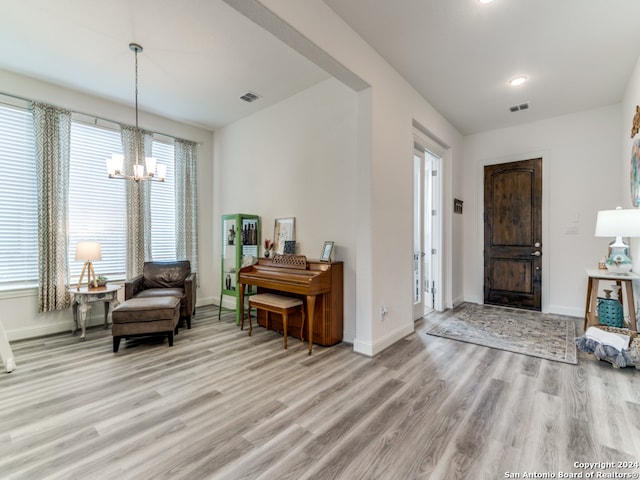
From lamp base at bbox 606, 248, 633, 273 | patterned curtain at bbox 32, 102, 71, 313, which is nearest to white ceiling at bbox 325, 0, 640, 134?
lamp base at bbox 606, 248, 633, 273

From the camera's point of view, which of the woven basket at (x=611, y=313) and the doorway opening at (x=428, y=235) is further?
the doorway opening at (x=428, y=235)

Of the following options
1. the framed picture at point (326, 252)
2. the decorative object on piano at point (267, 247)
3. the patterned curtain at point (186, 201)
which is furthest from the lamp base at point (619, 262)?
the patterned curtain at point (186, 201)

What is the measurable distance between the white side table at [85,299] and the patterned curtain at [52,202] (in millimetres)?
216

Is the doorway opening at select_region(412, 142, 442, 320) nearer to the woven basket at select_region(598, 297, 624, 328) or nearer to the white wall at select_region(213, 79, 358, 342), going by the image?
the white wall at select_region(213, 79, 358, 342)

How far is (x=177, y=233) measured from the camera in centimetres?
471

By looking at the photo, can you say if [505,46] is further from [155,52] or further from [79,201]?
[79,201]

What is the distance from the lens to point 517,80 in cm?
335

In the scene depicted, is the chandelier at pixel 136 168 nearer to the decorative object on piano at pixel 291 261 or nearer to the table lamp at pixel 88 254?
the table lamp at pixel 88 254

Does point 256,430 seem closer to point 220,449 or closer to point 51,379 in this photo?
point 220,449

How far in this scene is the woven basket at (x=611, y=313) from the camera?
310 centimetres

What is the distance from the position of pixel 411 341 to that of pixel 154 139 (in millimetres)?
4548

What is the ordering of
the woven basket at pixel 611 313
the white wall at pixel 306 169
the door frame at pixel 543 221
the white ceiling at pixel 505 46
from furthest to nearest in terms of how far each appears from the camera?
the door frame at pixel 543 221, the white wall at pixel 306 169, the woven basket at pixel 611 313, the white ceiling at pixel 505 46

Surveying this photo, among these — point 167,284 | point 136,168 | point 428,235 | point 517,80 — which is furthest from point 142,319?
point 517,80

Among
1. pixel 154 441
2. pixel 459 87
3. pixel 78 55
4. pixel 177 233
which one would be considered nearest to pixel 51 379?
pixel 154 441
